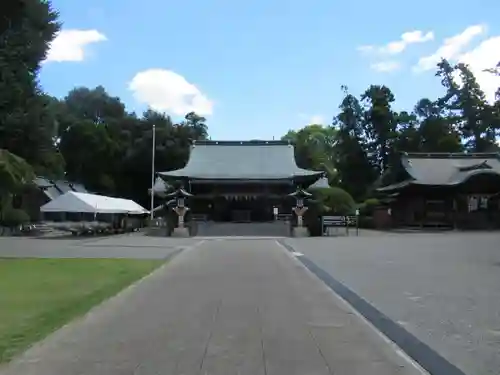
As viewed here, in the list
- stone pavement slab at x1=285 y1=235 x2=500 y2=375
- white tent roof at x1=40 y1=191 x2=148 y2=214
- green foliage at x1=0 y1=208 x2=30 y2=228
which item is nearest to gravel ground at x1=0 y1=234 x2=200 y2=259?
stone pavement slab at x1=285 y1=235 x2=500 y2=375

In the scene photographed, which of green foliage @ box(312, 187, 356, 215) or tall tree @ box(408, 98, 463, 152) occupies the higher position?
tall tree @ box(408, 98, 463, 152)

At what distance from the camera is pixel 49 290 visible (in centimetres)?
1143

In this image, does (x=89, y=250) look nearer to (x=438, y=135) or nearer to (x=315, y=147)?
(x=438, y=135)

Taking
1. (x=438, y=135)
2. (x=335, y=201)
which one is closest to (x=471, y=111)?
(x=438, y=135)

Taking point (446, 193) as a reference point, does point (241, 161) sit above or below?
above

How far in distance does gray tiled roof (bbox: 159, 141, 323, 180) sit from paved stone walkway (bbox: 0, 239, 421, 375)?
128 ft

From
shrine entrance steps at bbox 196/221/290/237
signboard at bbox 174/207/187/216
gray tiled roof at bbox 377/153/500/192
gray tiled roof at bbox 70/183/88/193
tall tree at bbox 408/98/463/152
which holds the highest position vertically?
tall tree at bbox 408/98/463/152

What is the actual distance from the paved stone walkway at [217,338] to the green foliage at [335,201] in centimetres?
4074

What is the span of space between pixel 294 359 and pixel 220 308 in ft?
12.0

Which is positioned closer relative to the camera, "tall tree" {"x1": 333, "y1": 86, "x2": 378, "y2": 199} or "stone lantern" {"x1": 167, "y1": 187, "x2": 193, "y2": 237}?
"stone lantern" {"x1": 167, "y1": 187, "x2": 193, "y2": 237}

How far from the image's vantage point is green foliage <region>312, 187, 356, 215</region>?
5309 centimetres

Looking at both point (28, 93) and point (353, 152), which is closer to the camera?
point (28, 93)

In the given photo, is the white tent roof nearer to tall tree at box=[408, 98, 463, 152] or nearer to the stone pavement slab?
the stone pavement slab

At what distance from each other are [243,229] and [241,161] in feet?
46.2
